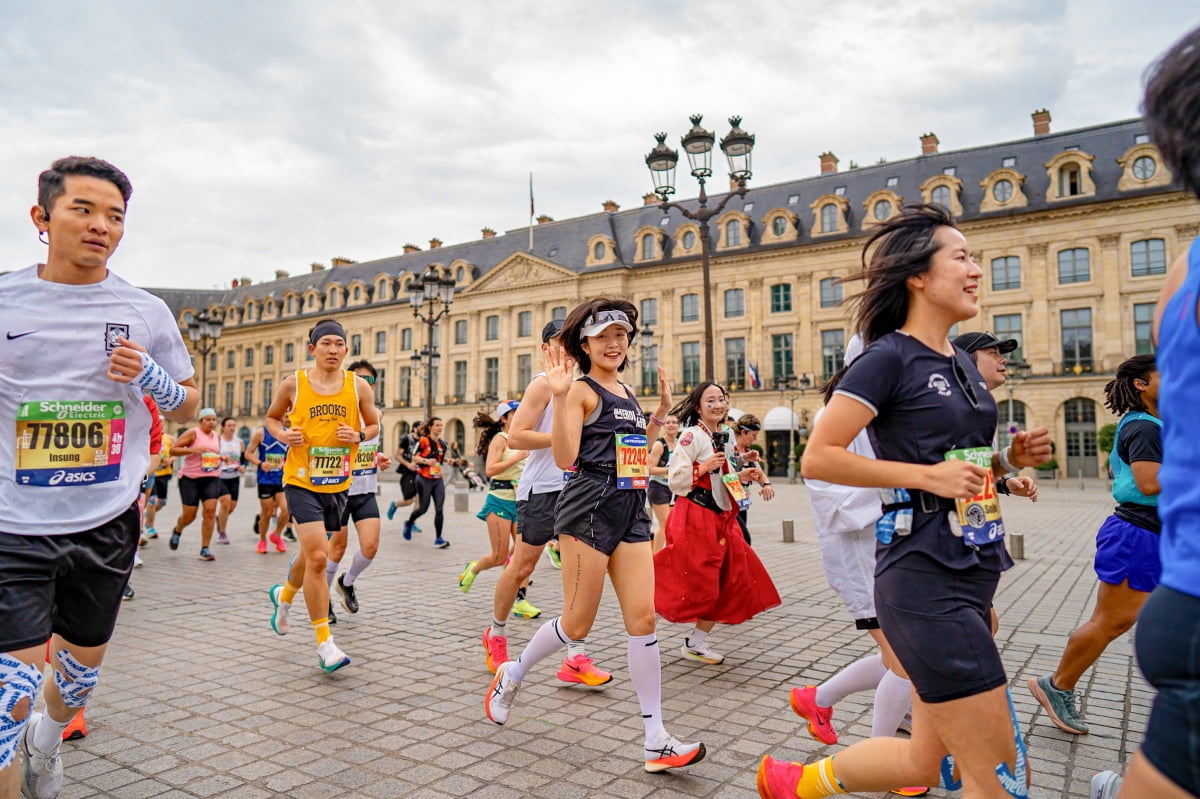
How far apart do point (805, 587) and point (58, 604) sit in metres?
7.57

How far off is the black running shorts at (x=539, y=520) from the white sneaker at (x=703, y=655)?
1.32m

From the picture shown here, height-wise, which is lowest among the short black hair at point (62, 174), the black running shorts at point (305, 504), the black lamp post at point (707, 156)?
the black running shorts at point (305, 504)

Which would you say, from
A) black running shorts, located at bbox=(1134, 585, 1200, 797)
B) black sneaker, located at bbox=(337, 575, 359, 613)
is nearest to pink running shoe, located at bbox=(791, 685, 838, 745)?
black running shorts, located at bbox=(1134, 585, 1200, 797)

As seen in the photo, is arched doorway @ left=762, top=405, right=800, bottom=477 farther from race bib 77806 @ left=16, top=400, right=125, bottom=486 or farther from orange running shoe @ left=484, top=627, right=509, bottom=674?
race bib 77806 @ left=16, top=400, right=125, bottom=486

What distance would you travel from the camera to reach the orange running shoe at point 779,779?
9.82 feet

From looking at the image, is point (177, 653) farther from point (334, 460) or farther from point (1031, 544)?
point (1031, 544)

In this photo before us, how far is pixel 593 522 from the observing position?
4180 millimetres

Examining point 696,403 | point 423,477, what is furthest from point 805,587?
point 423,477

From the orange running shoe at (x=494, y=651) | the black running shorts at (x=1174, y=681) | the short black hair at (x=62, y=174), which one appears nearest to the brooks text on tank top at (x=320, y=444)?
the orange running shoe at (x=494, y=651)

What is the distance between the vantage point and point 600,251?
2154 inches

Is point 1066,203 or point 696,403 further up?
point 1066,203

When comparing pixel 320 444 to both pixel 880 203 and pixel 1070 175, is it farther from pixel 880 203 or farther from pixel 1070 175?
pixel 1070 175

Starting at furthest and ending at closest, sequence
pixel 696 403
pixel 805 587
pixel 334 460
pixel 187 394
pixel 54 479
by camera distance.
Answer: pixel 805 587 < pixel 696 403 < pixel 334 460 < pixel 187 394 < pixel 54 479

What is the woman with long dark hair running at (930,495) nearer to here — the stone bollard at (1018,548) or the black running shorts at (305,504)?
the black running shorts at (305,504)
